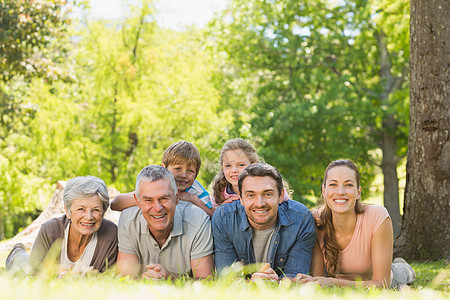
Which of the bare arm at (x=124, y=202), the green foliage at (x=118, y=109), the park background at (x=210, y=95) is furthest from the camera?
the park background at (x=210, y=95)

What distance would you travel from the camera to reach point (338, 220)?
4.71 m

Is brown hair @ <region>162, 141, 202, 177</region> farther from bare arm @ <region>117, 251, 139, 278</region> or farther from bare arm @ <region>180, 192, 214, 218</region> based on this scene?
bare arm @ <region>117, 251, 139, 278</region>

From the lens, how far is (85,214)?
454 centimetres

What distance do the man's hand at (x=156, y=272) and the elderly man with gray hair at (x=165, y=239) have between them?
6.3 inches

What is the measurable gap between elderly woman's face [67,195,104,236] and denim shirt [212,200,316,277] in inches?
42.6

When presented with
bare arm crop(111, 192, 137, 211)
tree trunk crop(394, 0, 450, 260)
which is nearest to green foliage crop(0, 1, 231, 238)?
tree trunk crop(394, 0, 450, 260)

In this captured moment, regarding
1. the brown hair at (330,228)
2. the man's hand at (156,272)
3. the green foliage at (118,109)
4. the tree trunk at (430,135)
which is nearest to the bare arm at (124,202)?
the man's hand at (156,272)

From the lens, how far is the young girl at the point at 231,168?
5.60 meters

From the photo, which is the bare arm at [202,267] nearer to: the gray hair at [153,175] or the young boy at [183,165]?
the gray hair at [153,175]

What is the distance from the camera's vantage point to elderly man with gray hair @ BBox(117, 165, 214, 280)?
445 centimetres

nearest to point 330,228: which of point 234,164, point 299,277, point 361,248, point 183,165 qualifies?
point 361,248

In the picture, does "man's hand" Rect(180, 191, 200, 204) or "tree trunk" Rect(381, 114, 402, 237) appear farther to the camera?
"tree trunk" Rect(381, 114, 402, 237)

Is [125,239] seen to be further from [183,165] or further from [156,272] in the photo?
[183,165]

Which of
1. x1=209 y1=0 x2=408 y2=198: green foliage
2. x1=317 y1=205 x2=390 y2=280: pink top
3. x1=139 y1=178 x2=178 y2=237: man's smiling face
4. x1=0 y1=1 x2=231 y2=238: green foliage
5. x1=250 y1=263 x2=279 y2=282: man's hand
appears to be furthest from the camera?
x1=209 y1=0 x2=408 y2=198: green foliage
